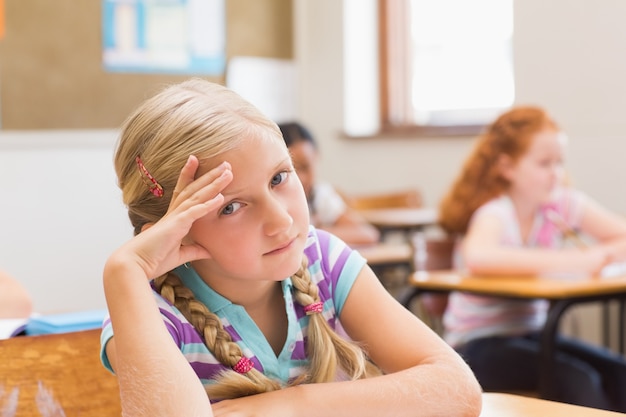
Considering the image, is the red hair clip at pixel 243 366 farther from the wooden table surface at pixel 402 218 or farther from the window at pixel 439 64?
the window at pixel 439 64

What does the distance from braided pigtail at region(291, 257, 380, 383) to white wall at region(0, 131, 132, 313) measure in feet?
6.31

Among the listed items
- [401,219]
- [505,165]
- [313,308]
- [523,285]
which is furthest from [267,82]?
[313,308]

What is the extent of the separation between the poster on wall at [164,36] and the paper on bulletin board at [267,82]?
0.36 feet

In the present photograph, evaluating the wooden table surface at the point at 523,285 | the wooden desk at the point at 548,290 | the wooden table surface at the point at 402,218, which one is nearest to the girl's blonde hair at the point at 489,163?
the wooden table surface at the point at 523,285

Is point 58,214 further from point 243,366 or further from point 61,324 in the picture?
point 243,366

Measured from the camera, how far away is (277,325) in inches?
47.8

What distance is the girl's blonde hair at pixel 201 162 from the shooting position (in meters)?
1.09

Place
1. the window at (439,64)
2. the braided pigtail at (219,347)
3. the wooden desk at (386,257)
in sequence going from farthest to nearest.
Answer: the window at (439,64) → the wooden desk at (386,257) → the braided pigtail at (219,347)

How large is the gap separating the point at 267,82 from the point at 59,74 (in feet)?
5.04

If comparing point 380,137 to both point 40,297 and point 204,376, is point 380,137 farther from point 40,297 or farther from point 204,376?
point 204,376

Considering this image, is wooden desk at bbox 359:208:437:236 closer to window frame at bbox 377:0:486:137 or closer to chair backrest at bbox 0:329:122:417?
window frame at bbox 377:0:486:137

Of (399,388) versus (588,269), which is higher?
(399,388)

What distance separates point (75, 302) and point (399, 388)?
2.26 meters

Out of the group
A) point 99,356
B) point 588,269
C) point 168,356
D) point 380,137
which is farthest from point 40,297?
point 380,137
